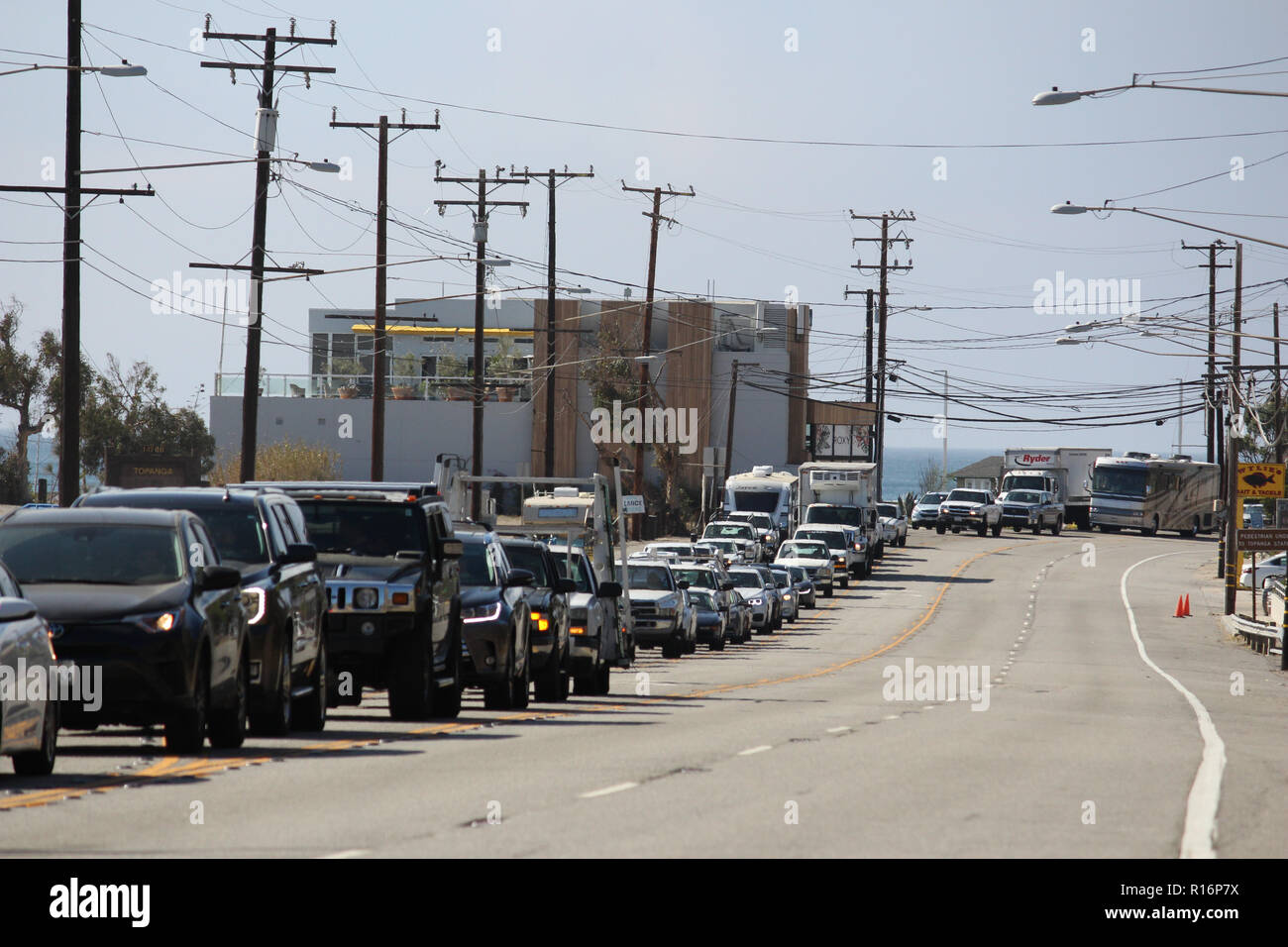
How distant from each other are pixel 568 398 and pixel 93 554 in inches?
2845

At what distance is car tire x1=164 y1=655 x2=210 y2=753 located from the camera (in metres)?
13.7

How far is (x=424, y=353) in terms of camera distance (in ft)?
324

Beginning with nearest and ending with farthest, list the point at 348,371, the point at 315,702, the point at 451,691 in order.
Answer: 1. the point at 315,702
2. the point at 451,691
3. the point at 348,371

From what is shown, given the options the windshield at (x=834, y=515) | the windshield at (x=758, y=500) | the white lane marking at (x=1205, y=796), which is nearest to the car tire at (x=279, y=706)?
the white lane marking at (x=1205, y=796)

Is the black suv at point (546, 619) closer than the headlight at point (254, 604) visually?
No

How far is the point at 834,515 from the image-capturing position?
6438 cm

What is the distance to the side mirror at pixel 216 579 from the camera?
13672 mm

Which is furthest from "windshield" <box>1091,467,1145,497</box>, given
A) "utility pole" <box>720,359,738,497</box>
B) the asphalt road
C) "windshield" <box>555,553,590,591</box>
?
"windshield" <box>555,553,590,591</box>

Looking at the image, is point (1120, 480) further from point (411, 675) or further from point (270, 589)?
point (270, 589)

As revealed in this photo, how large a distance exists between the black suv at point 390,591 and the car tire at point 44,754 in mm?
4984

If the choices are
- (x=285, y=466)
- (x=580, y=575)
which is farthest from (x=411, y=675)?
(x=285, y=466)

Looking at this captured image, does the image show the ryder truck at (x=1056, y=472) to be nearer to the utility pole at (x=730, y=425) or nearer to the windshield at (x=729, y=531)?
the utility pole at (x=730, y=425)
